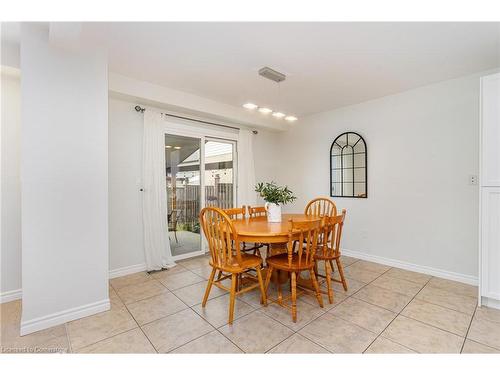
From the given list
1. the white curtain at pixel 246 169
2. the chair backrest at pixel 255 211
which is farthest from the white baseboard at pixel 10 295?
the white curtain at pixel 246 169

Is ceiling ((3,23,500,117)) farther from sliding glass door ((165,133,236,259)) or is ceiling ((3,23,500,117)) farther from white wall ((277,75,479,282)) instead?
sliding glass door ((165,133,236,259))

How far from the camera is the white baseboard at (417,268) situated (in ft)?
9.16

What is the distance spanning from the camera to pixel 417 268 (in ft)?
10.3

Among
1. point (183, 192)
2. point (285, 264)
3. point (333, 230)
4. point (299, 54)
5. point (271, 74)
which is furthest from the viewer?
point (183, 192)

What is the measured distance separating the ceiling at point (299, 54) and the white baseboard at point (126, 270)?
2439 millimetres

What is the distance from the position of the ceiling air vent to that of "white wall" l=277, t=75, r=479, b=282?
5.41 feet

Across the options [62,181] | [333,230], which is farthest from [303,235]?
[62,181]

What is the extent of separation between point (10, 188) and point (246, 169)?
313cm

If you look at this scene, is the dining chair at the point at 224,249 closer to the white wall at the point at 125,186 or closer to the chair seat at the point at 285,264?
the chair seat at the point at 285,264

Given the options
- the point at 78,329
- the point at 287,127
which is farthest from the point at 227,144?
the point at 78,329

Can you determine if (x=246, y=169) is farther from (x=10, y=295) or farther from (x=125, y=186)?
(x=10, y=295)

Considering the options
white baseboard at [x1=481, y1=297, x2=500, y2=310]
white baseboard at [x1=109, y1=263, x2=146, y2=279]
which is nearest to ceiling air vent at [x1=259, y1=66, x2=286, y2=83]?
white baseboard at [x1=109, y1=263, x2=146, y2=279]

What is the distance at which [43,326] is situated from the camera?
190 centimetres
